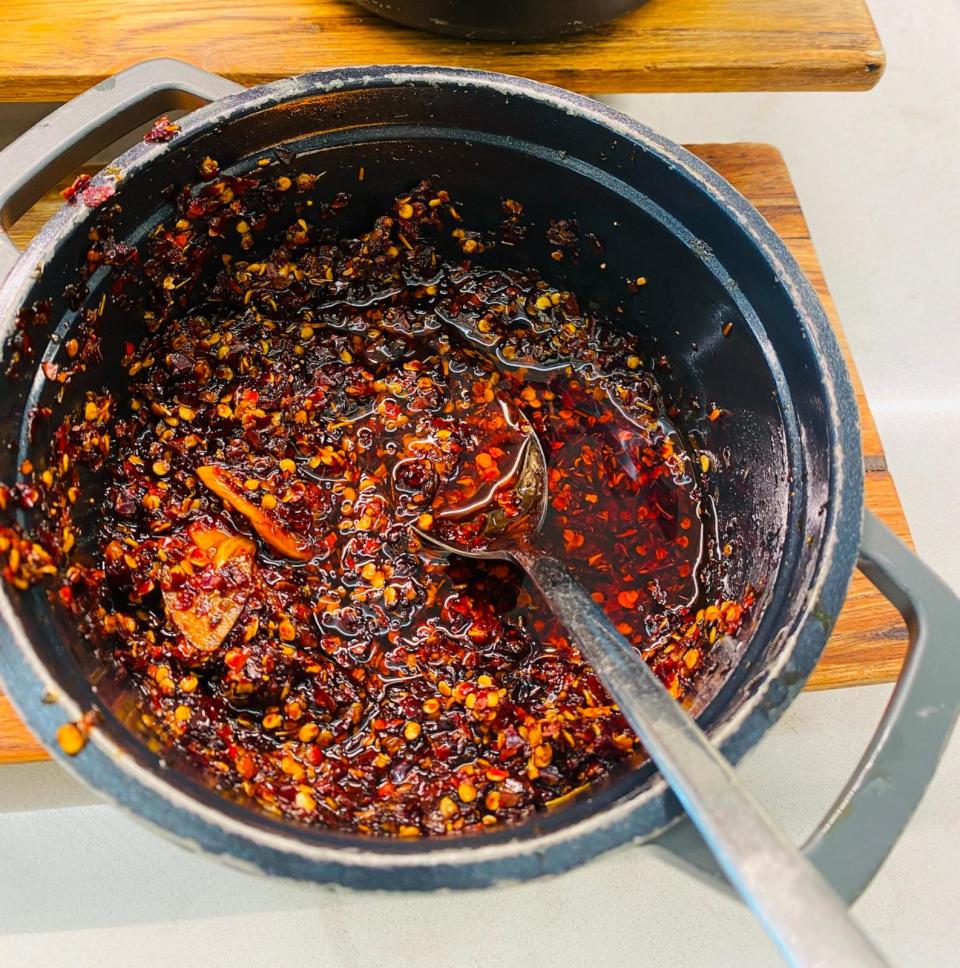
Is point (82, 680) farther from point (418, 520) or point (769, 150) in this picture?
point (769, 150)

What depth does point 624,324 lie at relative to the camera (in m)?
1.72

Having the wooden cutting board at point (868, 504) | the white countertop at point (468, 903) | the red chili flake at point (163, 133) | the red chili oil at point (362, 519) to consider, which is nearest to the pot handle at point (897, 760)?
the red chili oil at point (362, 519)

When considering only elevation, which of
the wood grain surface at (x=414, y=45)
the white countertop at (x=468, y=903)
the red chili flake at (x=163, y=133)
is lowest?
the white countertop at (x=468, y=903)

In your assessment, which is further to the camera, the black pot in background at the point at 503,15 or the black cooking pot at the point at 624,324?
the black pot in background at the point at 503,15

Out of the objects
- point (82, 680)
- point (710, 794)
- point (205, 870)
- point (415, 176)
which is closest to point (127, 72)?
point (415, 176)

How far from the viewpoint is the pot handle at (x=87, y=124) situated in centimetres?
129

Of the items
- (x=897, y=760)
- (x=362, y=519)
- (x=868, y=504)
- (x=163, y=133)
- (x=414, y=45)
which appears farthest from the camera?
(x=414, y=45)

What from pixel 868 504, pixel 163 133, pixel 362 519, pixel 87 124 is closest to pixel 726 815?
pixel 362 519

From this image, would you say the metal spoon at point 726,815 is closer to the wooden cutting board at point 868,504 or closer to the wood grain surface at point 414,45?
the wooden cutting board at point 868,504

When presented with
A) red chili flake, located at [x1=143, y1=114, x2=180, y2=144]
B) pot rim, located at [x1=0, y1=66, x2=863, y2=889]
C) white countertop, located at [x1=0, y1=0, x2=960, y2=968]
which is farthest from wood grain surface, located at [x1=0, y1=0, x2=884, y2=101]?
white countertop, located at [x1=0, y1=0, x2=960, y2=968]

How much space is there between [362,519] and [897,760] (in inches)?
35.9

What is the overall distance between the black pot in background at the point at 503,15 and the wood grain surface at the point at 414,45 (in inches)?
1.8

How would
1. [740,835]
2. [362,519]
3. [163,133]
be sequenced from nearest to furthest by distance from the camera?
[740,835] → [163,133] → [362,519]

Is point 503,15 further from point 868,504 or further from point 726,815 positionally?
point 726,815
